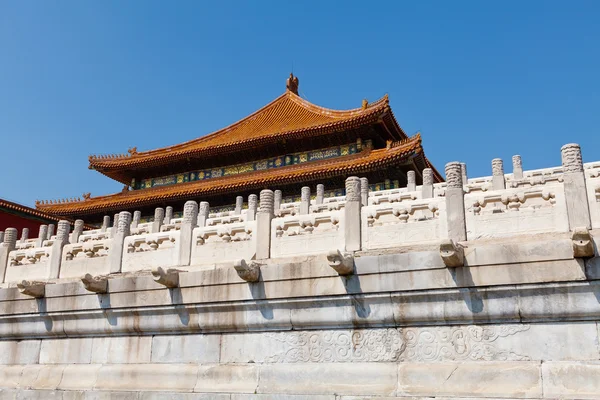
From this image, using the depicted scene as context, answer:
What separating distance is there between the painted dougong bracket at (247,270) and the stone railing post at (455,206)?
262 cm

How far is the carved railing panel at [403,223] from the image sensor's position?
8.07 m

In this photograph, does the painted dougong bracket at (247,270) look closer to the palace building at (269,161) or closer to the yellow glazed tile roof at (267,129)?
the palace building at (269,161)

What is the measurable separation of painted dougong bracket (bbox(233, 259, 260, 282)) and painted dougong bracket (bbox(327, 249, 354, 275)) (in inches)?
43.1

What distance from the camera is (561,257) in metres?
6.81

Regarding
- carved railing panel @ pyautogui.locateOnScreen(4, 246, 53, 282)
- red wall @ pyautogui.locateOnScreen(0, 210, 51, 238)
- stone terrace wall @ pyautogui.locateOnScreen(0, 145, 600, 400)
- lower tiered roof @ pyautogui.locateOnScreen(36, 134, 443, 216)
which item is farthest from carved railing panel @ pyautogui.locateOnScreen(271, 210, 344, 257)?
red wall @ pyautogui.locateOnScreen(0, 210, 51, 238)

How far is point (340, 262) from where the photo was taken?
25.0 feet

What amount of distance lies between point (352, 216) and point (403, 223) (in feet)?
2.38

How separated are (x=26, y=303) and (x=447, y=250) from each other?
712cm

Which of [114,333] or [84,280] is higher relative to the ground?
[84,280]

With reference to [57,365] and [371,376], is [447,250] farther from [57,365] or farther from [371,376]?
[57,365]

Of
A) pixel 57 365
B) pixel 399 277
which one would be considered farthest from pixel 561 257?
pixel 57 365

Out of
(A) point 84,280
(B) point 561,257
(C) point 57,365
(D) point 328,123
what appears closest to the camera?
(B) point 561,257

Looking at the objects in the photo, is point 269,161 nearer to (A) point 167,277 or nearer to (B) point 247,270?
(A) point 167,277

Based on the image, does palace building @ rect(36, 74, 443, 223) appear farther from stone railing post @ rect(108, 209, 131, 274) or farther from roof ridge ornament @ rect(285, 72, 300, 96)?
stone railing post @ rect(108, 209, 131, 274)
